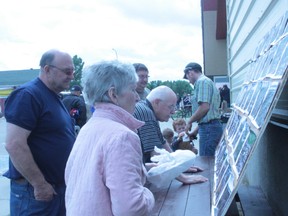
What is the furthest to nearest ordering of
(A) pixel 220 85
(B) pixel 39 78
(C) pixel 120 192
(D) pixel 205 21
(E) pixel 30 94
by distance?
(A) pixel 220 85
(D) pixel 205 21
(B) pixel 39 78
(E) pixel 30 94
(C) pixel 120 192

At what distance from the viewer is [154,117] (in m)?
2.99

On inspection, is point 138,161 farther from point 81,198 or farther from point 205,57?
point 205,57

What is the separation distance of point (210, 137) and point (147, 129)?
83.3 inches

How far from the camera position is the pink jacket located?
1.53 meters

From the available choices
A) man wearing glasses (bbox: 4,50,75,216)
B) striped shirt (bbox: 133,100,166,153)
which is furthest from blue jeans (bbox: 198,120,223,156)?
man wearing glasses (bbox: 4,50,75,216)

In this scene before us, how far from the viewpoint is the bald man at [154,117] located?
288 cm

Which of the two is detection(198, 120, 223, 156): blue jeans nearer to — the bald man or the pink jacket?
the bald man

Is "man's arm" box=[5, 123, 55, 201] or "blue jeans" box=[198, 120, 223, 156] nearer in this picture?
"man's arm" box=[5, 123, 55, 201]

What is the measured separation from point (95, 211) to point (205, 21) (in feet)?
33.4

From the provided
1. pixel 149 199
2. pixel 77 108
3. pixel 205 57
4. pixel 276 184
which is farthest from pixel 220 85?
pixel 149 199

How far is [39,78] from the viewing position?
2762 mm

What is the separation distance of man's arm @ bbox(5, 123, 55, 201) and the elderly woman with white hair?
2.23ft

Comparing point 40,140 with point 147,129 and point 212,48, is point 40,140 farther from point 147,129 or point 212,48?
point 212,48

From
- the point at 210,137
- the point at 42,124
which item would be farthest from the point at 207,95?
the point at 42,124
